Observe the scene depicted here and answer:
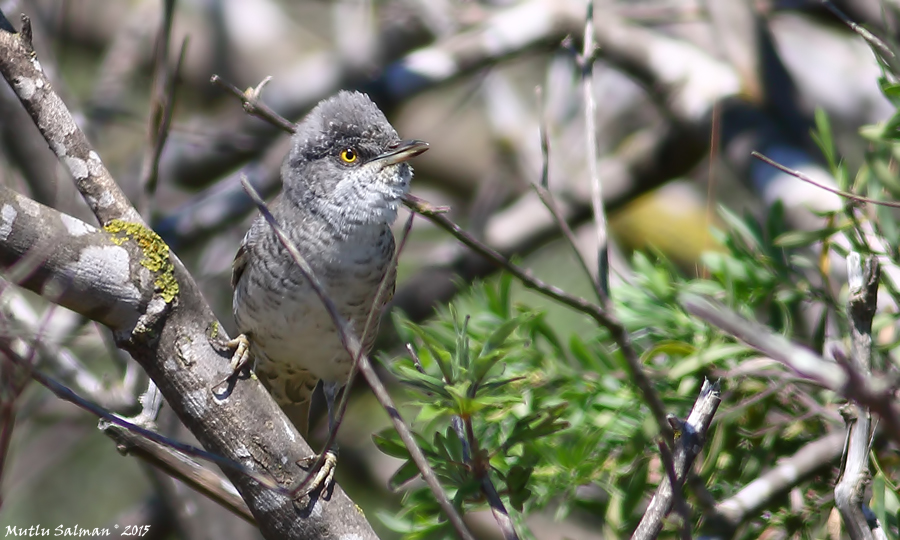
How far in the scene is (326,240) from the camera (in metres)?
3.23

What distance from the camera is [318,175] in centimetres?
339

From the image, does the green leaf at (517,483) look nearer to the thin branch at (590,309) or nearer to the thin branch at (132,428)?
the thin branch at (132,428)

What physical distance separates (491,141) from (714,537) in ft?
13.8

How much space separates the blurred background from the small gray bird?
1.89ft

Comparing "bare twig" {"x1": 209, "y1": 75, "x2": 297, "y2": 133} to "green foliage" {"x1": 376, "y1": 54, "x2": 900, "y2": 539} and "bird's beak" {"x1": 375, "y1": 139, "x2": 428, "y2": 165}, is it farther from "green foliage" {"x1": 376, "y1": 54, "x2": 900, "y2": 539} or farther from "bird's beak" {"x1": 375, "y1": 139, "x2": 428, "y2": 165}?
"bird's beak" {"x1": 375, "y1": 139, "x2": 428, "y2": 165}

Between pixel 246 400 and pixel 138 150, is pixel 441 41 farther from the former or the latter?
pixel 246 400

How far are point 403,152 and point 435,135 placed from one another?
3344 mm

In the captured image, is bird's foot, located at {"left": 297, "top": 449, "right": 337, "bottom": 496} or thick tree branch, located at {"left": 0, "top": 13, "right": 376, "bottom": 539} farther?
bird's foot, located at {"left": 297, "top": 449, "right": 337, "bottom": 496}

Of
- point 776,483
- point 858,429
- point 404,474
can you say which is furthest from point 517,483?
point 858,429

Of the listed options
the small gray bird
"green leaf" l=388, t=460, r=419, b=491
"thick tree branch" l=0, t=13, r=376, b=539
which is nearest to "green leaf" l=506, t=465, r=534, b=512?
"green leaf" l=388, t=460, r=419, b=491

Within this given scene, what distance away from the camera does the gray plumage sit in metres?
3.20

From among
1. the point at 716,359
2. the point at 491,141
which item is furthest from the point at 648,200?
the point at 716,359

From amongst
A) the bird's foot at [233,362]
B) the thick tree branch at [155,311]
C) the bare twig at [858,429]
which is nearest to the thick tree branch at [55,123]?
the thick tree branch at [155,311]

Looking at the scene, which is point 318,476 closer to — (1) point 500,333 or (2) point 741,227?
(1) point 500,333
